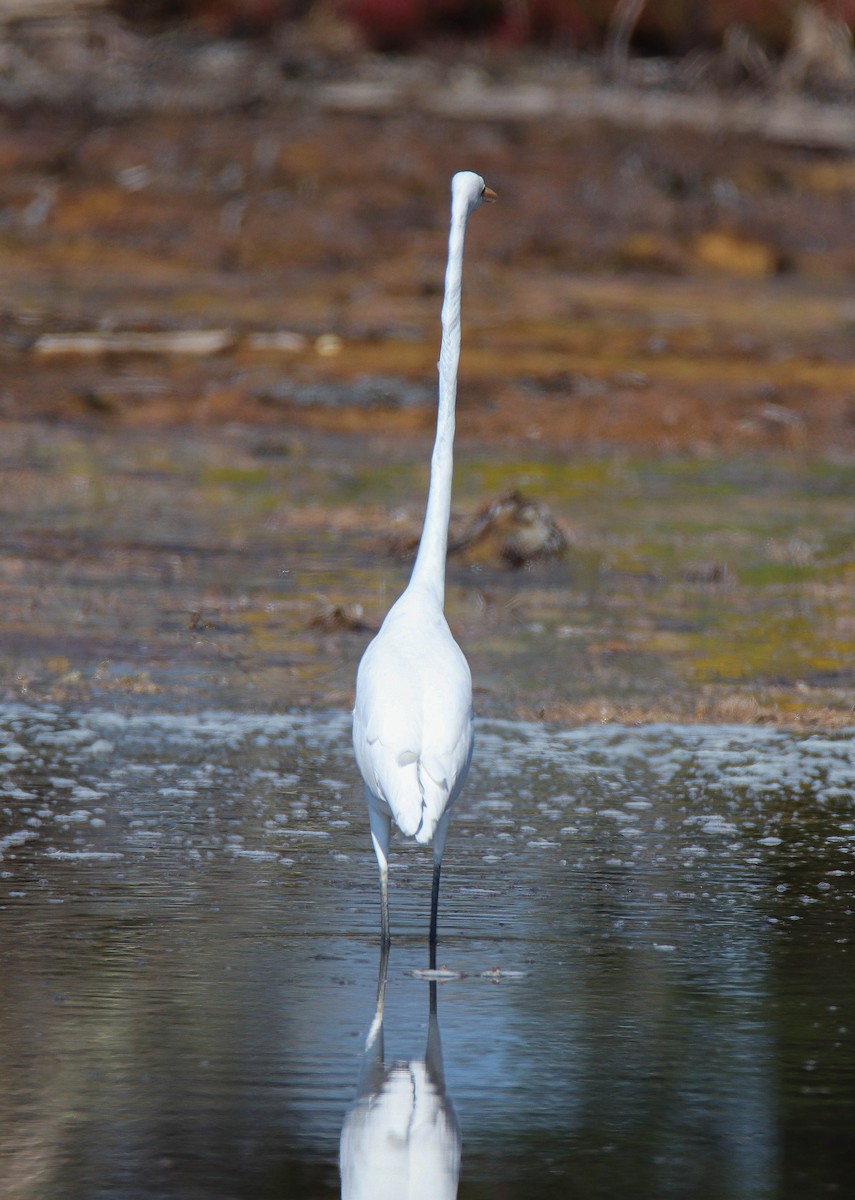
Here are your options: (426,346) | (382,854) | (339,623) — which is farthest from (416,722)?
(426,346)

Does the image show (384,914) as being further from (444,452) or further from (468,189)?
(468,189)

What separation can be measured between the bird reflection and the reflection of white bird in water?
72 cm

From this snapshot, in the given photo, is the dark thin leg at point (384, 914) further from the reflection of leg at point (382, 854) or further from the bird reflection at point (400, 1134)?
the bird reflection at point (400, 1134)

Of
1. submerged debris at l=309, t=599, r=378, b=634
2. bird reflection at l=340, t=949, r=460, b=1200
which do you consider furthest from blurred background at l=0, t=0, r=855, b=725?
bird reflection at l=340, t=949, r=460, b=1200

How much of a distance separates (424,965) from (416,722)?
0.64 m

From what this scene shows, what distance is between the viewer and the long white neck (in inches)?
255

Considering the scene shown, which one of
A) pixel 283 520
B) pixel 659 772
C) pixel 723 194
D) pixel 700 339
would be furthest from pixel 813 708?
pixel 723 194

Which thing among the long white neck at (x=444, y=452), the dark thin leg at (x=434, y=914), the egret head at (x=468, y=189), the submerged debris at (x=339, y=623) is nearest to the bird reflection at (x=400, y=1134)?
the dark thin leg at (x=434, y=914)

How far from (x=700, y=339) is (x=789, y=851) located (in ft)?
59.8

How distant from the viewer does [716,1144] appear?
433 centimetres

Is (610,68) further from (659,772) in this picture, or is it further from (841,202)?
(659,772)

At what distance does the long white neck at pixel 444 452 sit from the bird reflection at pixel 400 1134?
1.89 metres

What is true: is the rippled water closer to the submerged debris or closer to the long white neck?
the long white neck

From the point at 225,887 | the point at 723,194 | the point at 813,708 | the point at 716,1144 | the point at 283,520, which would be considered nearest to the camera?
the point at 716,1144
